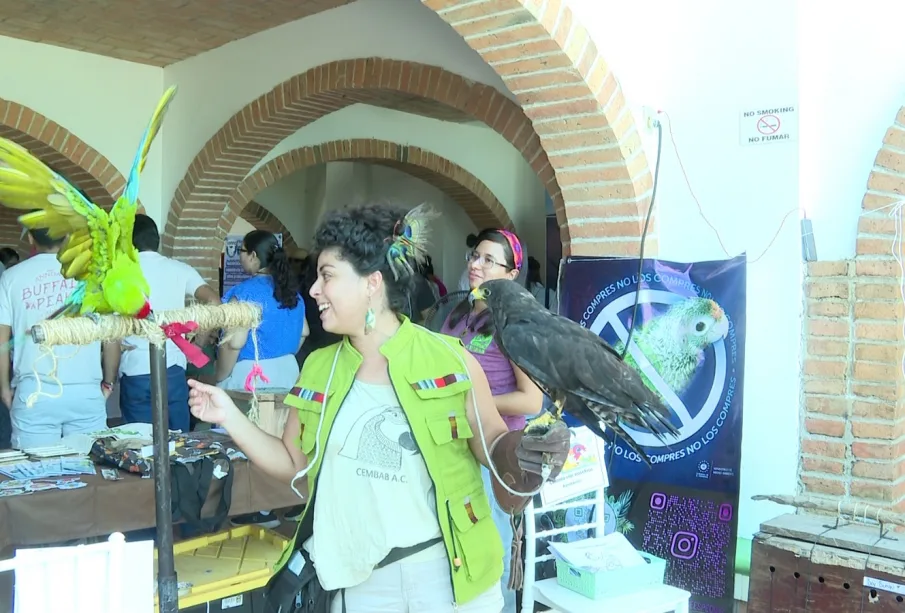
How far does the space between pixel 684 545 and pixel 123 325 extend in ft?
8.19

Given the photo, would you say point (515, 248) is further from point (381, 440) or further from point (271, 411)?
point (381, 440)

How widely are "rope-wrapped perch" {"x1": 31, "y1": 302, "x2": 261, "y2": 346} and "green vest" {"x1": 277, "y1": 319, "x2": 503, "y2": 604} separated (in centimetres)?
24

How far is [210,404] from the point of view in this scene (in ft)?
5.77

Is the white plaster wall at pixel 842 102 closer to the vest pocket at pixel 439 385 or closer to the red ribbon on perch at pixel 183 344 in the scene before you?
the vest pocket at pixel 439 385

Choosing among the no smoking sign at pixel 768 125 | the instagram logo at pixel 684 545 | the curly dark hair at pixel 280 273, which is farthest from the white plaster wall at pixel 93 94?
the instagram logo at pixel 684 545

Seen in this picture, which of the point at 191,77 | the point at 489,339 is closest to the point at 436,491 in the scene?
the point at 489,339

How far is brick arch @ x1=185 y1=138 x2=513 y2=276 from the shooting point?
6.35 m

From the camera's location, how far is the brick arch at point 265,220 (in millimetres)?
10141

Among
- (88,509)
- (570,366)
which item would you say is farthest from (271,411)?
(570,366)

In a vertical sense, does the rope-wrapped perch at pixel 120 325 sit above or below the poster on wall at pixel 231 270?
below

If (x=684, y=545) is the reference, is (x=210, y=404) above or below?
above

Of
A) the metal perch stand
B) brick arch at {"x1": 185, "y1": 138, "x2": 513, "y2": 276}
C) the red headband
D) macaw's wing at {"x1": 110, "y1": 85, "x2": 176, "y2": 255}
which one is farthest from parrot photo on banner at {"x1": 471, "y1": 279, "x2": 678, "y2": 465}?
brick arch at {"x1": 185, "y1": 138, "x2": 513, "y2": 276}

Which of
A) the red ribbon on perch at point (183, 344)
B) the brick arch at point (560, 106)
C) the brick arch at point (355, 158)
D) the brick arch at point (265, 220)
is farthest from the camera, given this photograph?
the brick arch at point (265, 220)

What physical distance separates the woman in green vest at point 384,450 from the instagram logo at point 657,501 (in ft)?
5.68
